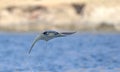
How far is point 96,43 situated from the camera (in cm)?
2666

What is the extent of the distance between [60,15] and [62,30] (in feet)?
6.94

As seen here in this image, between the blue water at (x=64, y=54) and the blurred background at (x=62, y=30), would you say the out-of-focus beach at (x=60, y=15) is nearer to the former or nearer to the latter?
the blurred background at (x=62, y=30)

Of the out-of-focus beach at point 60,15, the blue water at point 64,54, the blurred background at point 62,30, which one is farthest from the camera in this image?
the out-of-focus beach at point 60,15

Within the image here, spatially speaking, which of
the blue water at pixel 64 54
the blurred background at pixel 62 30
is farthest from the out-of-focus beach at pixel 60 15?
the blue water at pixel 64 54

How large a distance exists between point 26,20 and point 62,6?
7.33 ft

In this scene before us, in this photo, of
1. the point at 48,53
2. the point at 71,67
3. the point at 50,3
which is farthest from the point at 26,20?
the point at 71,67

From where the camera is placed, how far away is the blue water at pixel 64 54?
1800 centimetres

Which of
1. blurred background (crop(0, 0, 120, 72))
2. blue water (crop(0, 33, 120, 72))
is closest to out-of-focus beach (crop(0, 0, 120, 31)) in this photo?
blurred background (crop(0, 0, 120, 72))

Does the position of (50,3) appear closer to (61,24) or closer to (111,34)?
(61,24)

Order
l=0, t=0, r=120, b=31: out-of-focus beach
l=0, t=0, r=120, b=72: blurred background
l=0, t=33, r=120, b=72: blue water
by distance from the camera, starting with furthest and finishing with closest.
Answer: l=0, t=0, r=120, b=31: out-of-focus beach, l=0, t=0, r=120, b=72: blurred background, l=0, t=33, r=120, b=72: blue water

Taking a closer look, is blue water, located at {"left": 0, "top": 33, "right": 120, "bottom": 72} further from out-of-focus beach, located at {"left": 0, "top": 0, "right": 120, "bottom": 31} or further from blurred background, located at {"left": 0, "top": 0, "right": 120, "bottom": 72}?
out-of-focus beach, located at {"left": 0, "top": 0, "right": 120, "bottom": 31}

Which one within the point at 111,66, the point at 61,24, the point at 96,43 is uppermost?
the point at 61,24

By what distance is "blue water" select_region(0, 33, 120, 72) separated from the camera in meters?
18.0

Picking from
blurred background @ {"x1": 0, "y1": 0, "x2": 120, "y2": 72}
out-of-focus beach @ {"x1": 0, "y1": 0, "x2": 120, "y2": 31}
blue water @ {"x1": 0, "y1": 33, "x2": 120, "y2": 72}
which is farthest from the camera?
out-of-focus beach @ {"x1": 0, "y1": 0, "x2": 120, "y2": 31}
